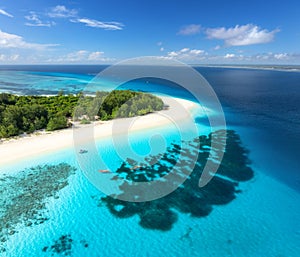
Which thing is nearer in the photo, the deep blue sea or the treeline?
the deep blue sea

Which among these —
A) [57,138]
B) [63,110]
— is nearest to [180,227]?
[57,138]

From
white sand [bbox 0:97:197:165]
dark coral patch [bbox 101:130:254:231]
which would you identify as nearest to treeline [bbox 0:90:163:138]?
white sand [bbox 0:97:197:165]

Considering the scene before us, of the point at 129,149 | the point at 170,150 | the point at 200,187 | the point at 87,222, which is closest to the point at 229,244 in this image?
the point at 200,187

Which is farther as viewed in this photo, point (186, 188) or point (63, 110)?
point (63, 110)

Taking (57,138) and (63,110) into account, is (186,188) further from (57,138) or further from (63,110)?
(63,110)

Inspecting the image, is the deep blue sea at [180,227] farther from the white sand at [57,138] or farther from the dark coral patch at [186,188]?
the white sand at [57,138]

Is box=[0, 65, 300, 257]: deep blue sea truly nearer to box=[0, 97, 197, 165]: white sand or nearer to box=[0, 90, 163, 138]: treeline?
box=[0, 97, 197, 165]: white sand

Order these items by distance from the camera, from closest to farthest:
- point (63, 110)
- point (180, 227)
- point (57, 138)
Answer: point (180, 227), point (57, 138), point (63, 110)
